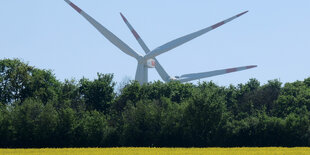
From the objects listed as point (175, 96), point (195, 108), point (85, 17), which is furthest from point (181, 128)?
point (175, 96)

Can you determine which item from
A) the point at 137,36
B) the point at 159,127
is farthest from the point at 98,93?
the point at 159,127

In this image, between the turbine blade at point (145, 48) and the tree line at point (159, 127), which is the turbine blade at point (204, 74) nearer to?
the turbine blade at point (145, 48)

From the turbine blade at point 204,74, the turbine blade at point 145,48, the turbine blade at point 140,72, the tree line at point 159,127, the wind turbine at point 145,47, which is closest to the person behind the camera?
the tree line at point 159,127

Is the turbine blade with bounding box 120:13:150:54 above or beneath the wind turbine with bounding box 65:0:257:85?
above

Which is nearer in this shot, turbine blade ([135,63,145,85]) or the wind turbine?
the wind turbine

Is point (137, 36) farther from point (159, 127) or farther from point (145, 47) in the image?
point (159, 127)

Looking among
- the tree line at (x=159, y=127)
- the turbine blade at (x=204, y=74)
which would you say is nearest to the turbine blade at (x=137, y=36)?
the turbine blade at (x=204, y=74)

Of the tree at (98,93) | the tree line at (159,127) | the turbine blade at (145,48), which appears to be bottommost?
the tree line at (159,127)

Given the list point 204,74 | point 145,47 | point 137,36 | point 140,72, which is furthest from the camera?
point 145,47

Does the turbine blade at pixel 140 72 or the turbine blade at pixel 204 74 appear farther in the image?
the turbine blade at pixel 204 74

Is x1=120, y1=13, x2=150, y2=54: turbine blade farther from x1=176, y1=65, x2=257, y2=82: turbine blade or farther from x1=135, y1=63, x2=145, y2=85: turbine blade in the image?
x1=135, y1=63, x2=145, y2=85: turbine blade

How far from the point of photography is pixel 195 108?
81125 mm

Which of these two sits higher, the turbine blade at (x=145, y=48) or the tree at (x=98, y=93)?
the turbine blade at (x=145, y=48)

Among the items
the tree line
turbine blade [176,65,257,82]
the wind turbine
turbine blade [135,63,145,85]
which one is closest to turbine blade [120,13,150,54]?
the wind turbine
